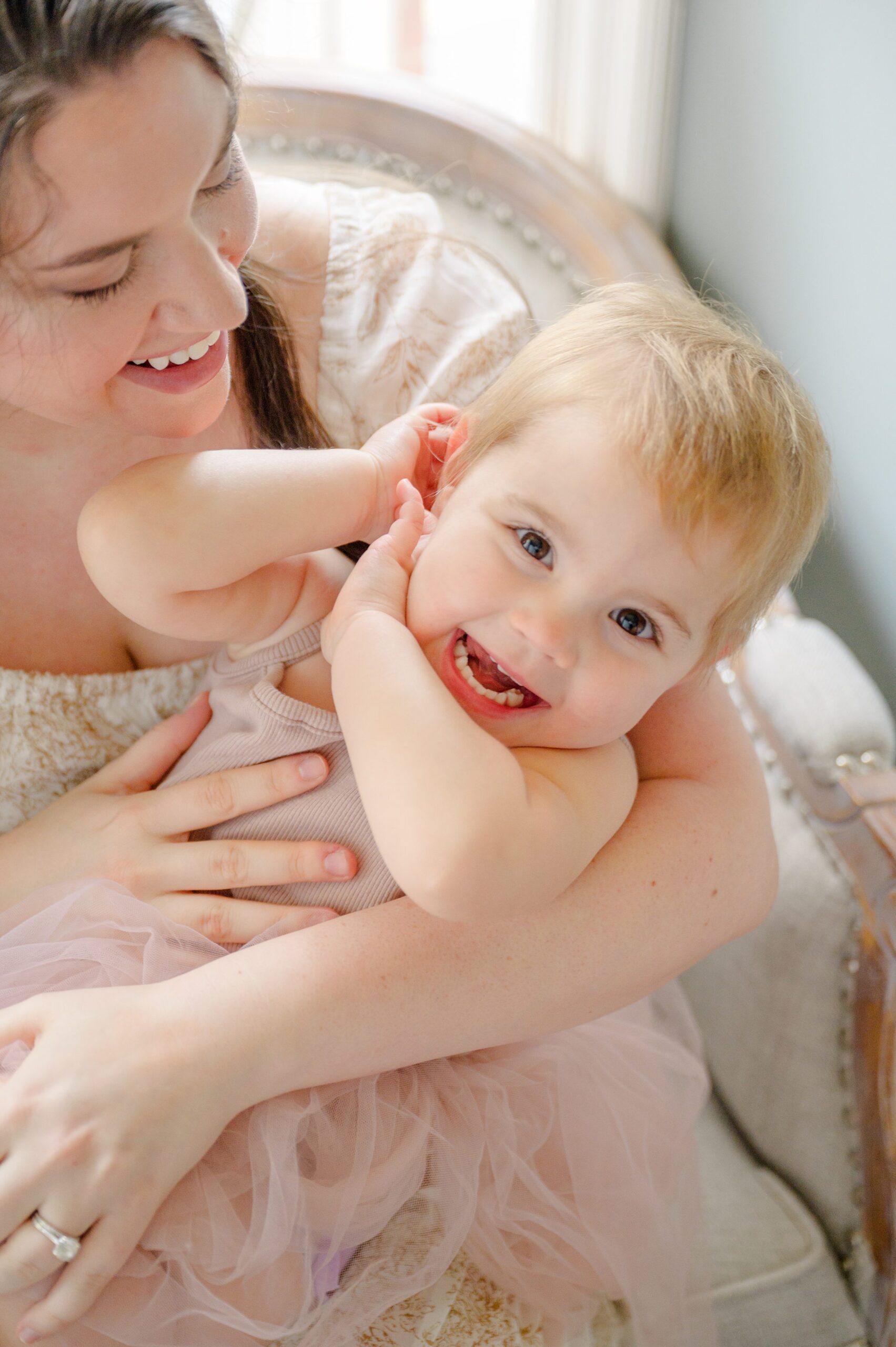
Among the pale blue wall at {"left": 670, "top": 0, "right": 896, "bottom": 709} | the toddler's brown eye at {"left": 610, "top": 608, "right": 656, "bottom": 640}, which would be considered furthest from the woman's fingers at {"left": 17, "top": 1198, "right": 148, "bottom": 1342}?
the pale blue wall at {"left": 670, "top": 0, "right": 896, "bottom": 709}

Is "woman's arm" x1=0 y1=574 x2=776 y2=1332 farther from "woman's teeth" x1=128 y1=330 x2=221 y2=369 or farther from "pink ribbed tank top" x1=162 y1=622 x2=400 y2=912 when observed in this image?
"woman's teeth" x1=128 y1=330 x2=221 y2=369

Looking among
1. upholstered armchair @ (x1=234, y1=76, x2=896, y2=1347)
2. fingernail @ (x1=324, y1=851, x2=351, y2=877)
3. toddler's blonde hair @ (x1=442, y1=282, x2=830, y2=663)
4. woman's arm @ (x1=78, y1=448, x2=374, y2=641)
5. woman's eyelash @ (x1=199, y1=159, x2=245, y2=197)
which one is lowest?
upholstered armchair @ (x1=234, y1=76, x2=896, y2=1347)

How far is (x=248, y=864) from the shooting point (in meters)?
1.05

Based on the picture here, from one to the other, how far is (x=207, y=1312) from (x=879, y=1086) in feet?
2.83

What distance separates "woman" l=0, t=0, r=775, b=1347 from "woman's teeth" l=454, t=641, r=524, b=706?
195mm

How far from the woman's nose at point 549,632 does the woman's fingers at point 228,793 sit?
0.28 metres

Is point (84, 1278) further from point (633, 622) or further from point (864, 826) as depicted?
point (864, 826)

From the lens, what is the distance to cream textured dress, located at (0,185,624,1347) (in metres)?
1.20

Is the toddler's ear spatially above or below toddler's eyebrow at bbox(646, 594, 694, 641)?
above

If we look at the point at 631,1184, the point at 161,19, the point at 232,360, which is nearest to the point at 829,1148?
the point at 631,1184

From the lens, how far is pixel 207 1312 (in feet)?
2.96

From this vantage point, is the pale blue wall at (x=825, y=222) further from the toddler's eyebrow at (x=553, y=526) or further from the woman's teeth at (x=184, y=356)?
the woman's teeth at (x=184, y=356)

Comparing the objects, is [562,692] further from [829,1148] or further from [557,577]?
[829,1148]

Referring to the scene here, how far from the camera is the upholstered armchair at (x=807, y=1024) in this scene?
1.31 meters
